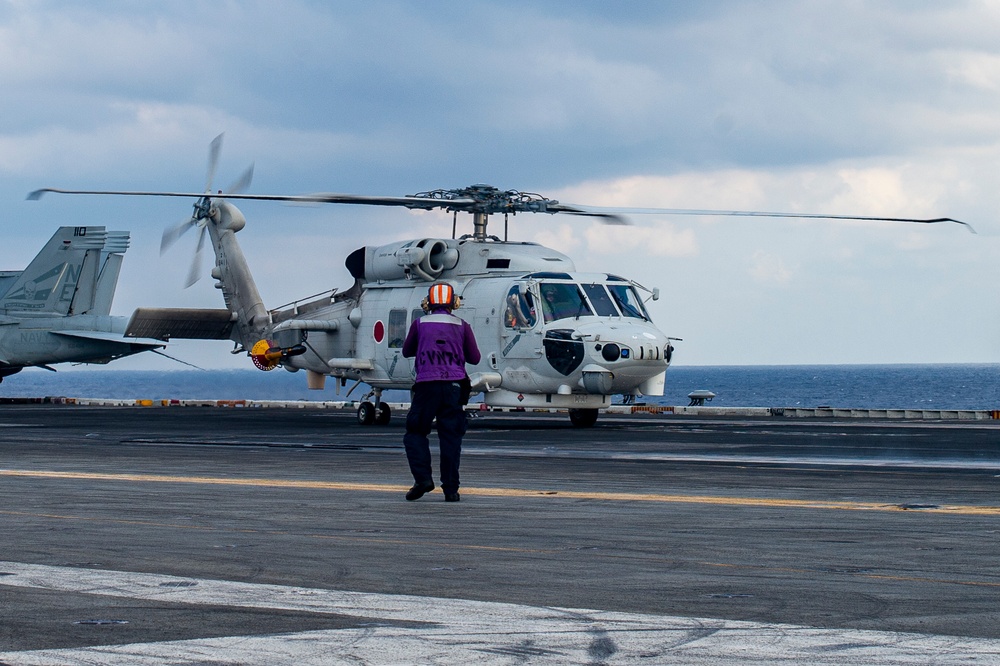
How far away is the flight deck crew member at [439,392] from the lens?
11453 mm

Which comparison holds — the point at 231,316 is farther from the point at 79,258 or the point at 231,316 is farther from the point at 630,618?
the point at 630,618

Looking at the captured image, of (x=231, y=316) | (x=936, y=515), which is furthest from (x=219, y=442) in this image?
(x=936, y=515)

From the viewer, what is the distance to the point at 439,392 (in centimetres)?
1170

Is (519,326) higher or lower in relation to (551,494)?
higher

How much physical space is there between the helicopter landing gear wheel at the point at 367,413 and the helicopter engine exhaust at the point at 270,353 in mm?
2348

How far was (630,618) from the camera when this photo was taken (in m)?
5.61

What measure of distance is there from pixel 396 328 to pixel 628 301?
520 cm

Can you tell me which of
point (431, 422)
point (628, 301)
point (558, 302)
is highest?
point (628, 301)

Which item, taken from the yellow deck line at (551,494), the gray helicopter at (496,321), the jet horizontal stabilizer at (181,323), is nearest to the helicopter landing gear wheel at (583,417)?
the gray helicopter at (496,321)

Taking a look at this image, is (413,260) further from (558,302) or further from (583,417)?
(583,417)

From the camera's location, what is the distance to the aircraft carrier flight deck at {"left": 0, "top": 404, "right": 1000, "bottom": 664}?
5062 millimetres

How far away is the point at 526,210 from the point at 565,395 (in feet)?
13.0

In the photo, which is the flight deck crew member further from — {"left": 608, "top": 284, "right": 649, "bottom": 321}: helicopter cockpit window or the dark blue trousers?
{"left": 608, "top": 284, "right": 649, "bottom": 321}: helicopter cockpit window

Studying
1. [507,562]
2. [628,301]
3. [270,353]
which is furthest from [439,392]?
[270,353]
